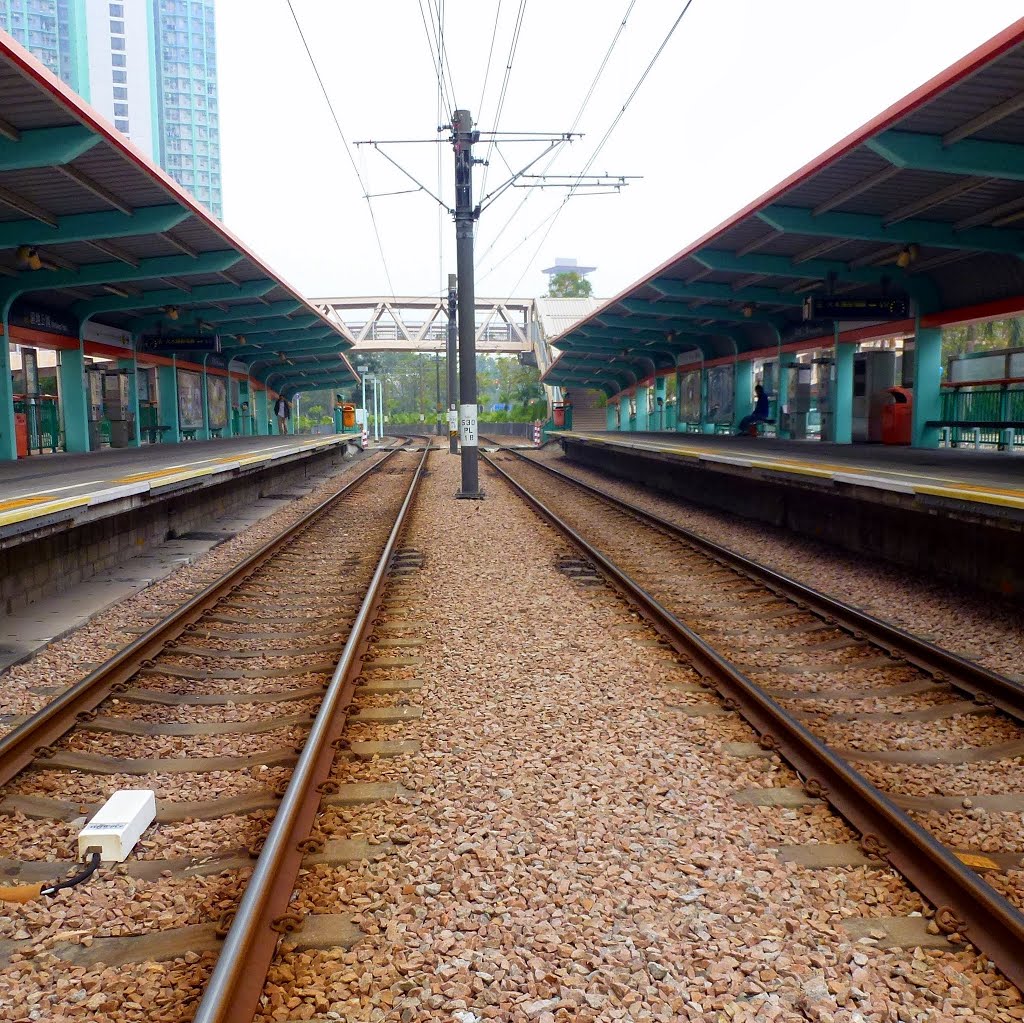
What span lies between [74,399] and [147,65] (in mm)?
144969

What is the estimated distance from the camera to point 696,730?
4.84m

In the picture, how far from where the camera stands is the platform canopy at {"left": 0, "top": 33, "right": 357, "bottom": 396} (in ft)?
32.4

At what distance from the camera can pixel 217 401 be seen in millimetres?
30953

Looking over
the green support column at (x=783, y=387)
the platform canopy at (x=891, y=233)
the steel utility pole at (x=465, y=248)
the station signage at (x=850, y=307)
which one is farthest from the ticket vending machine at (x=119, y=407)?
the green support column at (x=783, y=387)

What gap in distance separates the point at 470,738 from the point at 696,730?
1.21 metres

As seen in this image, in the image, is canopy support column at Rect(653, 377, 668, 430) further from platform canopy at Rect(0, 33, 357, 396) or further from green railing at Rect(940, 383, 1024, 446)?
green railing at Rect(940, 383, 1024, 446)

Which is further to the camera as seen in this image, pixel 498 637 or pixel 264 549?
pixel 264 549

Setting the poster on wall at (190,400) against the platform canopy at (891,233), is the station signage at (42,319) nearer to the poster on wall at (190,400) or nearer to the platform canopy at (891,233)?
the poster on wall at (190,400)

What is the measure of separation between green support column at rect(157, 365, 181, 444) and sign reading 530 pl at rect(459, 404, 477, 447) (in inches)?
506

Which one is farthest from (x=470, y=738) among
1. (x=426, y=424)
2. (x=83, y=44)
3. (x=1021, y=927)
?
(x=83, y=44)

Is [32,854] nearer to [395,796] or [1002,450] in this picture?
[395,796]

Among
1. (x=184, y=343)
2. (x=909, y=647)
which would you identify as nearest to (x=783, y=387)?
(x=184, y=343)

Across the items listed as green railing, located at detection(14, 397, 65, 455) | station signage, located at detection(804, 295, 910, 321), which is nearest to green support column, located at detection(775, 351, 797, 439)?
station signage, located at detection(804, 295, 910, 321)

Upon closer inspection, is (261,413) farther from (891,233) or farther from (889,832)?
(889,832)
